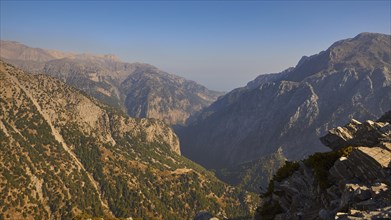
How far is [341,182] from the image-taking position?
4781 cm

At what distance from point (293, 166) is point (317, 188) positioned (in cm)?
1318

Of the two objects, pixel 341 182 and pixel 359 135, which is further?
pixel 359 135

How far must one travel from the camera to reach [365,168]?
46312 millimetres

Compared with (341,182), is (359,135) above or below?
above

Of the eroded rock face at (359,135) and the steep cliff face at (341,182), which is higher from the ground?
the eroded rock face at (359,135)

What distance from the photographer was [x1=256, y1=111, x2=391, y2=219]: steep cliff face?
40147 millimetres

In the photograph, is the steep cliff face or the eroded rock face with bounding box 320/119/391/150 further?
the eroded rock face with bounding box 320/119/391/150

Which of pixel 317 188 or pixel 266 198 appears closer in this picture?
pixel 317 188

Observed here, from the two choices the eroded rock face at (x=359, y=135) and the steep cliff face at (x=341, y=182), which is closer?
the steep cliff face at (x=341, y=182)

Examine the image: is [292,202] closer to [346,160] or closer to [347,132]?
[346,160]

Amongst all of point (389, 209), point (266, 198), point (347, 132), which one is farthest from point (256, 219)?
point (389, 209)

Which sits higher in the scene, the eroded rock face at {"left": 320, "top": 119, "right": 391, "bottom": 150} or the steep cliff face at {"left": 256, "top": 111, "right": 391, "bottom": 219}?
the eroded rock face at {"left": 320, "top": 119, "right": 391, "bottom": 150}

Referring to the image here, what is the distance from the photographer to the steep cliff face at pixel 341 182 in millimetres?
40147

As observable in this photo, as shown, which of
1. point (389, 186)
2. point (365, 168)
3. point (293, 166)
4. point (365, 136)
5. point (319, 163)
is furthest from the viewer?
point (293, 166)
